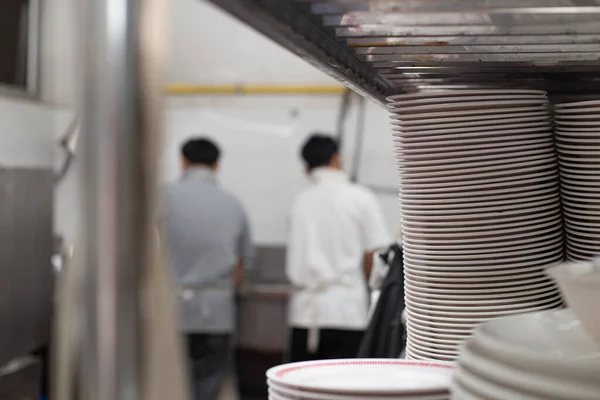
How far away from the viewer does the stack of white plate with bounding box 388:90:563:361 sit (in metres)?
0.90

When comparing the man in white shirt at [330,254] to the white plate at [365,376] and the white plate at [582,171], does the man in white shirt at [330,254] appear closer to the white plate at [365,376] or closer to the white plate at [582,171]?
the white plate at [582,171]

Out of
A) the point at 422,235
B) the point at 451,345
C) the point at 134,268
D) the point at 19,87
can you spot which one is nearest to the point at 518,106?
the point at 422,235

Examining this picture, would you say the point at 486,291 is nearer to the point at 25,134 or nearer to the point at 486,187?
the point at 486,187

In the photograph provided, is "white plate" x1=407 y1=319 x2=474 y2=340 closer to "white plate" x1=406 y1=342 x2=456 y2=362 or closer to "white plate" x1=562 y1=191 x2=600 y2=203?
"white plate" x1=406 y1=342 x2=456 y2=362

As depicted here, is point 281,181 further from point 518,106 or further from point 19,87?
point 518,106

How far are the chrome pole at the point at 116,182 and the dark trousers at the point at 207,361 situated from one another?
111 inches

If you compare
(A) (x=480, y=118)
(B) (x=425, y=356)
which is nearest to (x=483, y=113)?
(A) (x=480, y=118)

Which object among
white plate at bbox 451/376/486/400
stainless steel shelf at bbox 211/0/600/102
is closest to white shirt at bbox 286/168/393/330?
stainless steel shelf at bbox 211/0/600/102

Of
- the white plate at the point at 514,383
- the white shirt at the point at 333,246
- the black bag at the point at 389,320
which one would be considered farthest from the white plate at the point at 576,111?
the white shirt at the point at 333,246

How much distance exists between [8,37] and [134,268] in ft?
8.37

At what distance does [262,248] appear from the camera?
402 cm

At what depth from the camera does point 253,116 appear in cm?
405

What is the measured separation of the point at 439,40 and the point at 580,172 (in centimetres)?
25

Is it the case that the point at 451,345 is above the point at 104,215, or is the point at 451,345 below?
below
